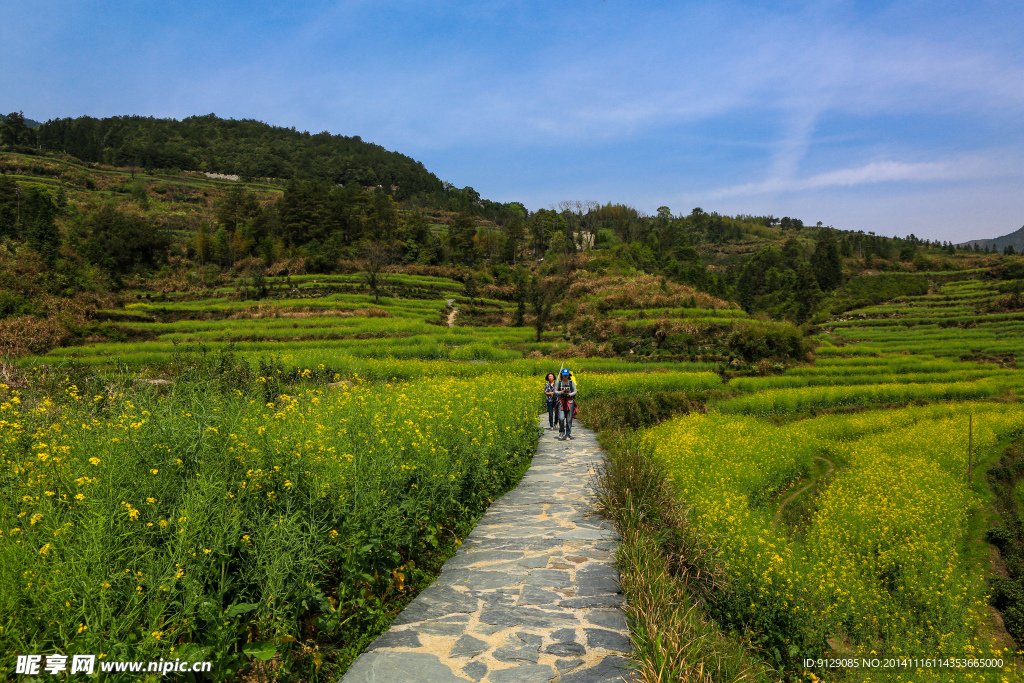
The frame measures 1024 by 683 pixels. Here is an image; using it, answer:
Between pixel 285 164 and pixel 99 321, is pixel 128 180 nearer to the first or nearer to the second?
pixel 285 164

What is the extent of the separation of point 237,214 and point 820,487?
85.4 metres

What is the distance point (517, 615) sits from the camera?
4414 mm

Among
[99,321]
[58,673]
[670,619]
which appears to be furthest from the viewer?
[99,321]

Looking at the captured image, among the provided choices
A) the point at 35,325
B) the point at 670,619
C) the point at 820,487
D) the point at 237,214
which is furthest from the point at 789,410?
the point at 237,214

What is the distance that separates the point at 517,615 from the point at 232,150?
16925 cm

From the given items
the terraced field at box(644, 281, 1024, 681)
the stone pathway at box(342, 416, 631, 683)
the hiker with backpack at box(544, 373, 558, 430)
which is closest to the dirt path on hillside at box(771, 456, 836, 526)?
the terraced field at box(644, 281, 1024, 681)

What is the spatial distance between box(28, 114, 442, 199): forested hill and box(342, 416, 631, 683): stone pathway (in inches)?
5460

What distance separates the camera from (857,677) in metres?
6.52

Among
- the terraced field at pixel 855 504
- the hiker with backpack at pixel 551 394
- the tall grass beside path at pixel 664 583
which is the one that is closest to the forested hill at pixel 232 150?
the terraced field at pixel 855 504

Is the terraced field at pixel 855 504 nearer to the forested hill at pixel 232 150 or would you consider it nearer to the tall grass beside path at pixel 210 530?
the tall grass beside path at pixel 210 530

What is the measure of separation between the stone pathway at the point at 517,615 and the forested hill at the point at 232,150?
138693mm

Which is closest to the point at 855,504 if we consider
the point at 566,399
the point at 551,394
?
the point at 566,399

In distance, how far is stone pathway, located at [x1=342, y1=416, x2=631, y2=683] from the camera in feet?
11.7

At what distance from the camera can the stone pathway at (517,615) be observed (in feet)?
11.7
